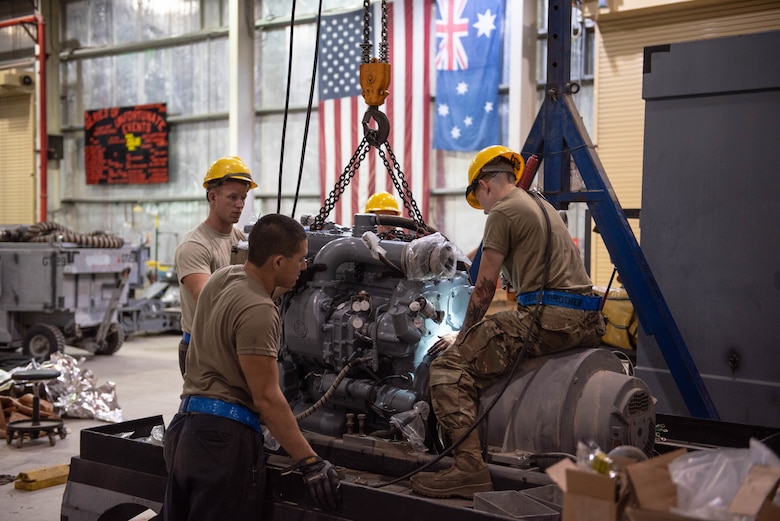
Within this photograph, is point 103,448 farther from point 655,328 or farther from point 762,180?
point 762,180

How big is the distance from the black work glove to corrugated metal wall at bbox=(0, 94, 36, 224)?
18.1m

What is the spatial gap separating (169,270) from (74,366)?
25.1 feet

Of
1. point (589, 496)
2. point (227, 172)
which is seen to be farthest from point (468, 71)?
point (589, 496)

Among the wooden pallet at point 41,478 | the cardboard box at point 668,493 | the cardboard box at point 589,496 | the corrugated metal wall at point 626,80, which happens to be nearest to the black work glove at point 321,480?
the cardboard box at point 589,496

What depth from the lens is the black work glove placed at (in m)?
3.23

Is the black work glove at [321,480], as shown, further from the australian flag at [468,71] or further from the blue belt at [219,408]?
the australian flag at [468,71]

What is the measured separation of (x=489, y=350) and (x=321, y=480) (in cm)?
102

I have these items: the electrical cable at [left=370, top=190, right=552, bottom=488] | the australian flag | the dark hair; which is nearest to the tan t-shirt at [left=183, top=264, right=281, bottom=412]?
the dark hair

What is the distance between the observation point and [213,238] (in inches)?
183

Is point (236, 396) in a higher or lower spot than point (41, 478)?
higher

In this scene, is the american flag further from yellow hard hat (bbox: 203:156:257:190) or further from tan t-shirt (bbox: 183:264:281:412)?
tan t-shirt (bbox: 183:264:281:412)

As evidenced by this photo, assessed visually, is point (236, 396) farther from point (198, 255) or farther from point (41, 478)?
point (41, 478)

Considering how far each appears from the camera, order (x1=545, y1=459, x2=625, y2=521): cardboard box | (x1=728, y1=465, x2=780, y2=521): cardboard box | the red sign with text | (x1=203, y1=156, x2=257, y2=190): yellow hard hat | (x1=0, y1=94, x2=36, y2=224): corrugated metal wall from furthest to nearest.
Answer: (x1=0, y1=94, x2=36, y2=224): corrugated metal wall → the red sign with text → (x1=203, y1=156, x2=257, y2=190): yellow hard hat → (x1=545, y1=459, x2=625, y2=521): cardboard box → (x1=728, y1=465, x2=780, y2=521): cardboard box

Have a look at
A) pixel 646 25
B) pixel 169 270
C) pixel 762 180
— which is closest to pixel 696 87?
pixel 762 180
